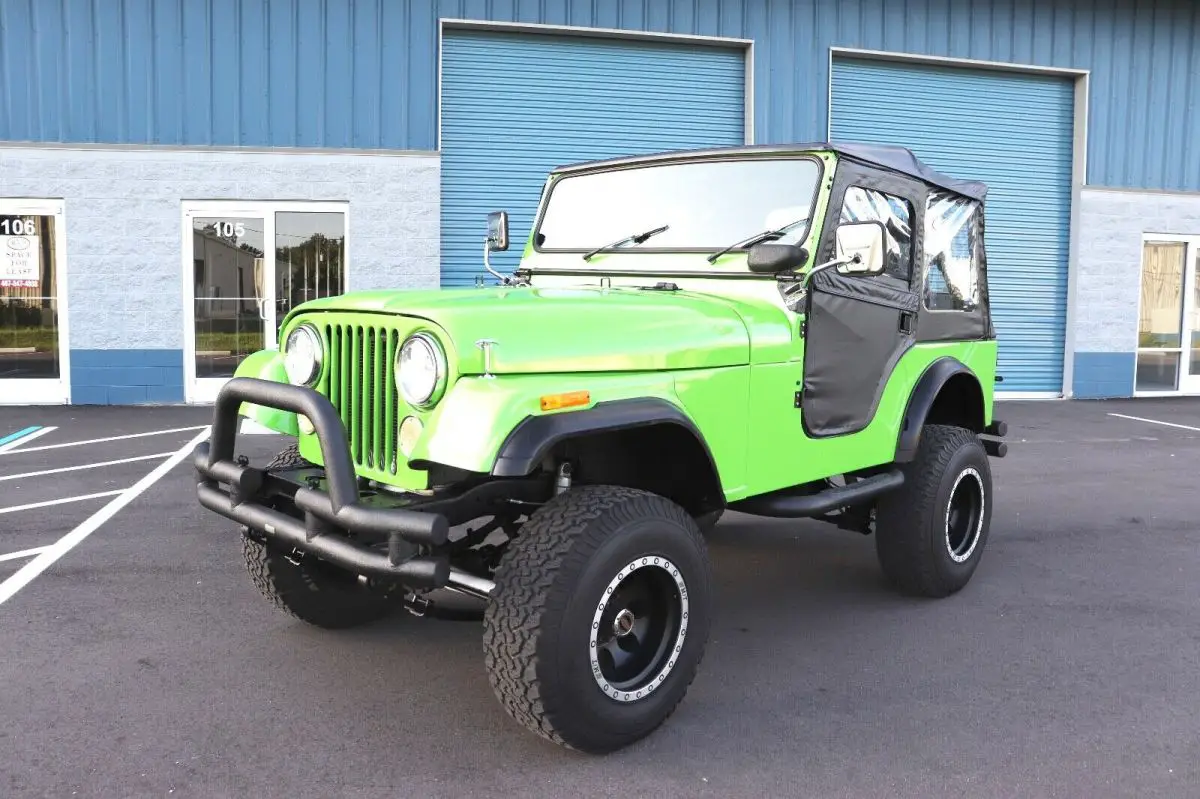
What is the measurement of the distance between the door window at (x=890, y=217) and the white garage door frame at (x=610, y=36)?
8273 millimetres

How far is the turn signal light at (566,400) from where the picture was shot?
2934 millimetres

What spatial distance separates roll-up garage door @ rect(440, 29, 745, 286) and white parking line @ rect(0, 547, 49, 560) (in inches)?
295

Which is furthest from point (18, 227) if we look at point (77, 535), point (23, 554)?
point (23, 554)

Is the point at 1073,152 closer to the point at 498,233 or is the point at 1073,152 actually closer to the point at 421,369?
the point at 498,233

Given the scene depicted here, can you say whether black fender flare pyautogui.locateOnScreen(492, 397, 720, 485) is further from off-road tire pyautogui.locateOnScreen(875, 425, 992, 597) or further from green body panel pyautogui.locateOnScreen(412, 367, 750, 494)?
off-road tire pyautogui.locateOnScreen(875, 425, 992, 597)

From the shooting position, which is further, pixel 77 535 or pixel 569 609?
pixel 77 535

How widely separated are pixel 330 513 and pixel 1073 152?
1422cm

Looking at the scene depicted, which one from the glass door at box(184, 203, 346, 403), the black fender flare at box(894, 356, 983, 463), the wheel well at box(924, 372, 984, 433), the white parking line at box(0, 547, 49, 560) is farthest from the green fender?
the glass door at box(184, 203, 346, 403)

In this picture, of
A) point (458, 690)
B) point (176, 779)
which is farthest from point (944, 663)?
point (176, 779)

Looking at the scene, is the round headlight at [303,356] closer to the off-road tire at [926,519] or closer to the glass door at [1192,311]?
the off-road tire at [926,519]

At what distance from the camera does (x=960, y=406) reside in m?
5.32

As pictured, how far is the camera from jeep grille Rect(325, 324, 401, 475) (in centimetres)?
313

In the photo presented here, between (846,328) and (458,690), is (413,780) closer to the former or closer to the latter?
(458,690)

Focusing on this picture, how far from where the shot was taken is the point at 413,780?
116 inches
